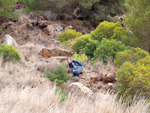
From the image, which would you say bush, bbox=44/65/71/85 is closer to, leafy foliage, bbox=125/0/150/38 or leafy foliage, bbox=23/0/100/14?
leafy foliage, bbox=125/0/150/38

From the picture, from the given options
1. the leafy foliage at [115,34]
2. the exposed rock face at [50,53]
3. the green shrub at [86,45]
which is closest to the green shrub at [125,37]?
the leafy foliage at [115,34]

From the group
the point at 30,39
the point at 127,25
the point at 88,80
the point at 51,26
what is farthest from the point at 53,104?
the point at 51,26

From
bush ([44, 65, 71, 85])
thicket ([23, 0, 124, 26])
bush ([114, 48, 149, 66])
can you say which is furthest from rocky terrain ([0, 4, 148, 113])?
thicket ([23, 0, 124, 26])

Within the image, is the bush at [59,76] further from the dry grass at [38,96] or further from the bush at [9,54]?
the bush at [9,54]

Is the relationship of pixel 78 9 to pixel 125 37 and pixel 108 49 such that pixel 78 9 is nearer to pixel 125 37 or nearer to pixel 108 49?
pixel 125 37

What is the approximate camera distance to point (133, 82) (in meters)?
5.00

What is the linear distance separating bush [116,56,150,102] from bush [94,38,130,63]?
150 inches

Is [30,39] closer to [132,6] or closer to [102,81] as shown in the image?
[132,6]

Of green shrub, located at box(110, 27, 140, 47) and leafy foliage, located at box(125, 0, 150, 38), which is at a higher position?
leafy foliage, located at box(125, 0, 150, 38)

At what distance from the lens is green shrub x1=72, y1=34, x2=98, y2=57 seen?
1026 cm

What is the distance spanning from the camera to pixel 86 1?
19391 millimetres

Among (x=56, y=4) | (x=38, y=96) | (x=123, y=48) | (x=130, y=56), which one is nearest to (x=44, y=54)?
(x=123, y=48)

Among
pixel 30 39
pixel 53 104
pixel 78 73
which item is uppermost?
pixel 53 104

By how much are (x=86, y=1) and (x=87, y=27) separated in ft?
8.70
